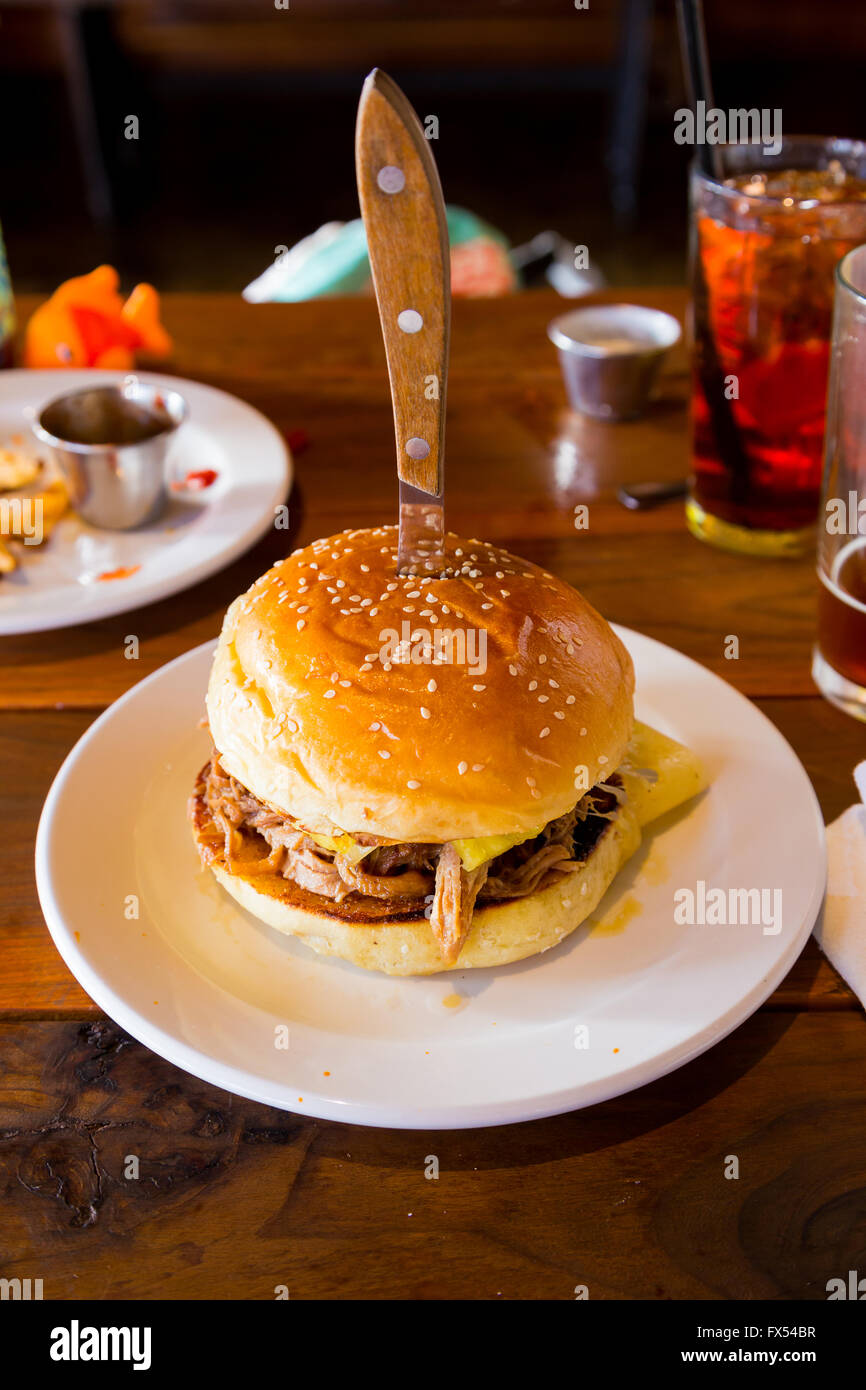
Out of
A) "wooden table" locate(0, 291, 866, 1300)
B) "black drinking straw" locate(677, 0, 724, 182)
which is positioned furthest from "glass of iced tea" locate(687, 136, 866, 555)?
"wooden table" locate(0, 291, 866, 1300)

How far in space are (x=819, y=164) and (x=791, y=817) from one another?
1.47 m

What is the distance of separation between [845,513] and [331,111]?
8.57 metres

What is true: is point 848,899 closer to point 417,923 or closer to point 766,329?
point 417,923

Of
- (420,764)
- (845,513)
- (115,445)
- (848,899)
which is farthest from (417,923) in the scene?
(115,445)

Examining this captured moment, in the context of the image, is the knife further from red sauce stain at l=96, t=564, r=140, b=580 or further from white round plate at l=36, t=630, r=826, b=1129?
red sauce stain at l=96, t=564, r=140, b=580

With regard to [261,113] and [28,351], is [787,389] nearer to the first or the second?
[28,351]

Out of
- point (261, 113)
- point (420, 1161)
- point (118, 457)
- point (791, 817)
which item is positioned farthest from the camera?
point (261, 113)

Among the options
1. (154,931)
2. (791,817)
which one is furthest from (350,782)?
(791,817)

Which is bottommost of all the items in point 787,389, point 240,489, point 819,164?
point 240,489

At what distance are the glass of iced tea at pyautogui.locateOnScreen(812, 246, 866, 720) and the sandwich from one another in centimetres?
51

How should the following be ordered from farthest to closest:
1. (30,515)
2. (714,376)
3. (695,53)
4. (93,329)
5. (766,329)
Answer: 1. (93,329)
2. (30,515)
3. (714,376)
4. (766,329)
5. (695,53)

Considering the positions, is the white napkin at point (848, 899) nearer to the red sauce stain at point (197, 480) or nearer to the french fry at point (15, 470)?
the red sauce stain at point (197, 480)

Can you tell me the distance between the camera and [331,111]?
9320 millimetres

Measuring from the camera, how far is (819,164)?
95.7 inches
